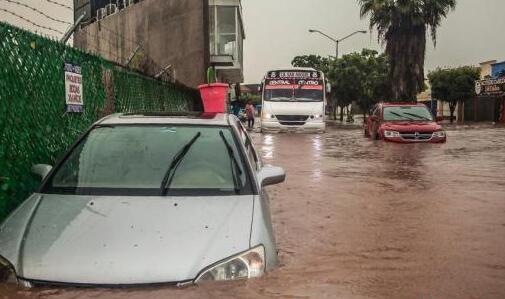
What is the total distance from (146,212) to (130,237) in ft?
1.12

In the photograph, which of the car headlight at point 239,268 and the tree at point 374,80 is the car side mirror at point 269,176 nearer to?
the car headlight at point 239,268

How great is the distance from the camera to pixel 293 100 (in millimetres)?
24078

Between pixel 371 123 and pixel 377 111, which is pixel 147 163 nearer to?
pixel 377 111

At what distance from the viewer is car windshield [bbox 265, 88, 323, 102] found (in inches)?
952

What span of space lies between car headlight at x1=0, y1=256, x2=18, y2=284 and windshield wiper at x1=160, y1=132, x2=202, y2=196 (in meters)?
1.14

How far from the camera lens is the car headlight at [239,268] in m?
3.19

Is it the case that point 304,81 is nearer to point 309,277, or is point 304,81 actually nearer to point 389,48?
point 389,48

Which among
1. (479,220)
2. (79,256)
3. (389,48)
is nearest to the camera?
(79,256)

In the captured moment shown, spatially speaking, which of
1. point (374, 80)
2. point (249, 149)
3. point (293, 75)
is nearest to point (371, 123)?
point (293, 75)

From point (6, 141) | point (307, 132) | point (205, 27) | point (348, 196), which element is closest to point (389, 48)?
point (205, 27)

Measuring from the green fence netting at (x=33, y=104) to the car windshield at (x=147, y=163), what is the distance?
39.5 inches

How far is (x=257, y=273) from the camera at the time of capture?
Result: 335 cm

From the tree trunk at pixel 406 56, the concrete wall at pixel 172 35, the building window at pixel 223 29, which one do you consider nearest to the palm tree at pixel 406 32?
the tree trunk at pixel 406 56

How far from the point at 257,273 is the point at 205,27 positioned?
28449mm
